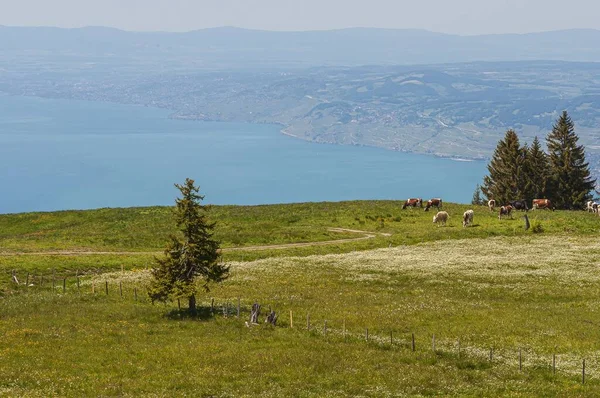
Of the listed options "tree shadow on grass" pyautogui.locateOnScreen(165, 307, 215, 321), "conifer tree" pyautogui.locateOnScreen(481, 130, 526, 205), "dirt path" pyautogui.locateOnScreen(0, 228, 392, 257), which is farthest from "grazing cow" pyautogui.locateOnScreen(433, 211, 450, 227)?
"tree shadow on grass" pyautogui.locateOnScreen(165, 307, 215, 321)

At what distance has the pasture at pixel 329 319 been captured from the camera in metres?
25.7

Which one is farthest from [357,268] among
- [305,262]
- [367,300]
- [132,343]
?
[132,343]

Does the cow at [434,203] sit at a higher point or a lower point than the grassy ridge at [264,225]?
higher

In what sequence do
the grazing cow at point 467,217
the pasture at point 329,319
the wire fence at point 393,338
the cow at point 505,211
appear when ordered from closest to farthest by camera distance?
the pasture at point 329,319 → the wire fence at point 393,338 → the grazing cow at point 467,217 → the cow at point 505,211

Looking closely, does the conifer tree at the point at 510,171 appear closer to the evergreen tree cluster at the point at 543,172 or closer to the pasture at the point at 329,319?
the evergreen tree cluster at the point at 543,172

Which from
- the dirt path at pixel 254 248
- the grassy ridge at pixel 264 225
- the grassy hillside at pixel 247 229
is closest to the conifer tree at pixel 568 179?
the grassy ridge at pixel 264 225

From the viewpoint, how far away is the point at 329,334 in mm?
33125

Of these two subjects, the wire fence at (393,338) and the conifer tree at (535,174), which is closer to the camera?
the wire fence at (393,338)

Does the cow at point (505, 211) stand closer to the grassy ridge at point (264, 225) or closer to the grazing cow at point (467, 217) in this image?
the grassy ridge at point (264, 225)

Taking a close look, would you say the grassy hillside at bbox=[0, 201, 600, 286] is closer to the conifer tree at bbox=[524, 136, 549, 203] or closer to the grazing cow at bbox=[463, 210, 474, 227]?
the grazing cow at bbox=[463, 210, 474, 227]

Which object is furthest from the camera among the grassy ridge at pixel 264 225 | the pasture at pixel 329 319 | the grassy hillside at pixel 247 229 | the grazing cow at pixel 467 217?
the grazing cow at pixel 467 217

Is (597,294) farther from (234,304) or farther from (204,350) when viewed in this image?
(204,350)

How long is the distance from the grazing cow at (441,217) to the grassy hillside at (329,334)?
69.4ft

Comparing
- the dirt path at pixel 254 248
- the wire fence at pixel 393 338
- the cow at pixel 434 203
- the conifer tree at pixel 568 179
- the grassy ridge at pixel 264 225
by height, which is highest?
the conifer tree at pixel 568 179
